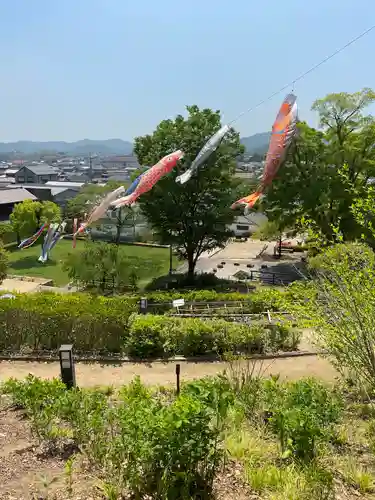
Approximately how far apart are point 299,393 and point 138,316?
6.96 meters

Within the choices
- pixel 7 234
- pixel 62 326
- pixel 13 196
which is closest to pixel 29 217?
pixel 7 234

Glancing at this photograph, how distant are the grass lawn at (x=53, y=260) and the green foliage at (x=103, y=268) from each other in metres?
2.40

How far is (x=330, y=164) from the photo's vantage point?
75.7 feet

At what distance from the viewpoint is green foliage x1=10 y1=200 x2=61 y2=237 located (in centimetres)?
3678

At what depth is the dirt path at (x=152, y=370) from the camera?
10.3 meters

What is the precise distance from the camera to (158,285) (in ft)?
77.9

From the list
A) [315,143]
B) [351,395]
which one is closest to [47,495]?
[351,395]

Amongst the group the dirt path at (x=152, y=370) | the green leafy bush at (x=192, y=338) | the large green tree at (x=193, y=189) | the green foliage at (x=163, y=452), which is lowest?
the dirt path at (x=152, y=370)

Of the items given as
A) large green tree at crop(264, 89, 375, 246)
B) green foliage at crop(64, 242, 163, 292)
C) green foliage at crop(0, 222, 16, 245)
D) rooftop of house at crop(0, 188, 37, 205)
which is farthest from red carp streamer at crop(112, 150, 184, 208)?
rooftop of house at crop(0, 188, 37, 205)

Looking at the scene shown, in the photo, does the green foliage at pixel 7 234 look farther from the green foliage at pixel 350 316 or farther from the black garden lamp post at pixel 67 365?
the green foliage at pixel 350 316

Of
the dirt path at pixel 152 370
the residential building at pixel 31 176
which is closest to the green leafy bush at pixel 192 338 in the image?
the dirt path at pixel 152 370

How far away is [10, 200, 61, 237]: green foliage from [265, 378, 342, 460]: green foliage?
32.7 m

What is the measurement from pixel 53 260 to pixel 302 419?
2902 cm

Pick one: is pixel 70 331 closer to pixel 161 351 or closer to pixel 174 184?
pixel 161 351
